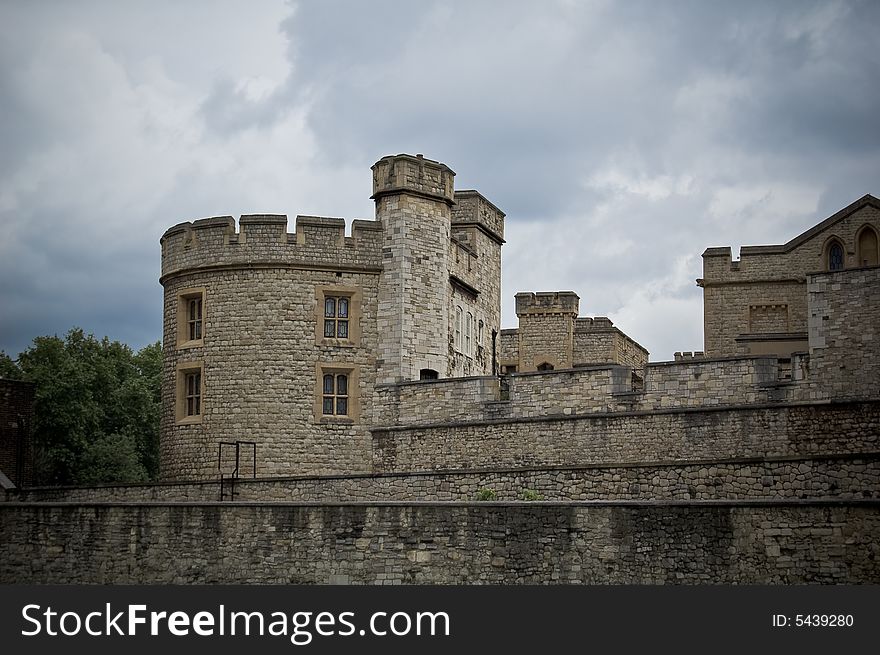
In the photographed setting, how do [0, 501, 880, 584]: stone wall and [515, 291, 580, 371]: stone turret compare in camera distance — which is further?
[515, 291, 580, 371]: stone turret

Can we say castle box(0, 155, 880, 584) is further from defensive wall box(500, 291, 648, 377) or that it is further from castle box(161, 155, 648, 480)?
defensive wall box(500, 291, 648, 377)

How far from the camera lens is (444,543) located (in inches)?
881

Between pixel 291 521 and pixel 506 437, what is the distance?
7139mm

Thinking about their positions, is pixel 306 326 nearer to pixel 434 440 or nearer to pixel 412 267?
pixel 412 267

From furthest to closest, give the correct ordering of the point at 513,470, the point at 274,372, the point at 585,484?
the point at 274,372 < the point at 513,470 < the point at 585,484

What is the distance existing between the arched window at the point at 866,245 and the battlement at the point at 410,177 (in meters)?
13.0

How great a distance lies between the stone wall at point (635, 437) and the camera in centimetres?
2625

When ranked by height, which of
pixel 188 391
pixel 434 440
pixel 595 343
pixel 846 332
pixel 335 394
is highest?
pixel 595 343

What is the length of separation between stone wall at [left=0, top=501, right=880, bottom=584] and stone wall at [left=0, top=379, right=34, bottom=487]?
7969 mm

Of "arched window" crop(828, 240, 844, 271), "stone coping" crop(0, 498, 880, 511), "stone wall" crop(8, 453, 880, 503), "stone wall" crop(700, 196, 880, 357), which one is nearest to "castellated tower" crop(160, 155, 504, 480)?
"stone wall" crop(8, 453, 880, 503)

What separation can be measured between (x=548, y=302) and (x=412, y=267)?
15367 millimetres

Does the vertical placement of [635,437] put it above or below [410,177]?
below

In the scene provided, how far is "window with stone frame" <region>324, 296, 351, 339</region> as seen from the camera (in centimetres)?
3225

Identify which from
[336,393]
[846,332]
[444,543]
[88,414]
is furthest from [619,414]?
[88,414]
